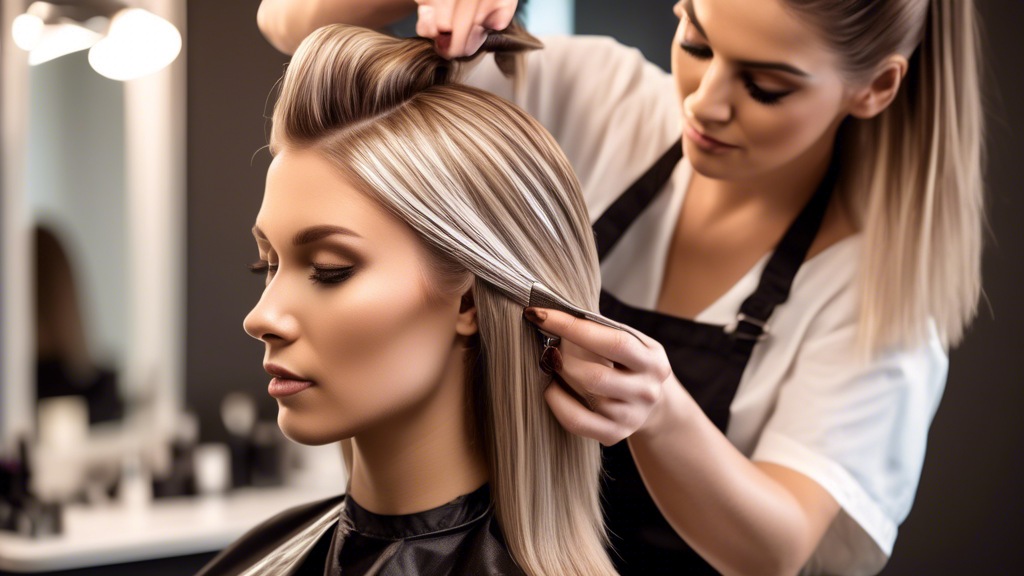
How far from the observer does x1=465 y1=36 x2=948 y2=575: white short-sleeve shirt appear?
3.74ft

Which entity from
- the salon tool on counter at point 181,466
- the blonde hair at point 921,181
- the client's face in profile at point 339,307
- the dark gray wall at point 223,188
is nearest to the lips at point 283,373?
the client's face in profile at point 339,307

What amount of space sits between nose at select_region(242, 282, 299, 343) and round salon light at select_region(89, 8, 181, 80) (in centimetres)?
139

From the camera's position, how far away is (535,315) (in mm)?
840

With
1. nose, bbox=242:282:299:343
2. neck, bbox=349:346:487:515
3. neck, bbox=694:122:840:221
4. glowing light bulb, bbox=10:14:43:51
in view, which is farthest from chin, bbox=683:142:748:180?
glowing light bulb, bbox=10:14:43:51

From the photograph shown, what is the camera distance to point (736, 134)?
3.52ft

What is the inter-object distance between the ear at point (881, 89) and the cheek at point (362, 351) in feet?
2.32

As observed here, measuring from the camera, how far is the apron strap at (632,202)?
1292 millimetres

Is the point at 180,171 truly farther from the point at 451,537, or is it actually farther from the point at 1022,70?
the point at 1022,70

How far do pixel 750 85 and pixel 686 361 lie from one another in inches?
17.3

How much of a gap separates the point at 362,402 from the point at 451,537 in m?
0.22

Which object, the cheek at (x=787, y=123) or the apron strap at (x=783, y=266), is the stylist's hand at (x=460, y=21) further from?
the apron strap at (x=783, y=266)

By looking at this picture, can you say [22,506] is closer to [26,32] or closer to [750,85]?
[26,32]

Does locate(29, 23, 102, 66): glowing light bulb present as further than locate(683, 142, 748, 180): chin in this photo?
Yes

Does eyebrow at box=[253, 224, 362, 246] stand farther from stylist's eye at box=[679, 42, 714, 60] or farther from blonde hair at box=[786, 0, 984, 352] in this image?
blonde hair at box=[786, 0, 984, 352]
